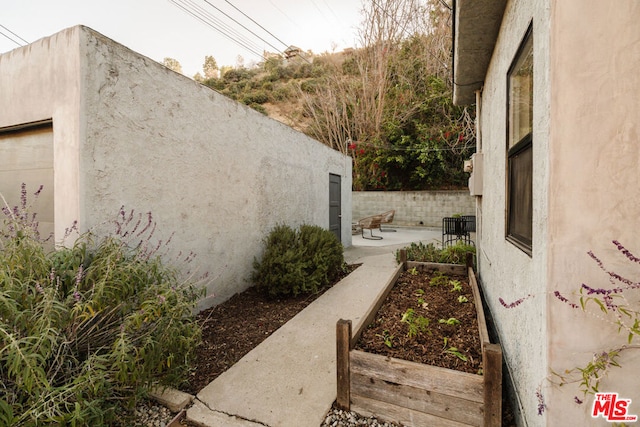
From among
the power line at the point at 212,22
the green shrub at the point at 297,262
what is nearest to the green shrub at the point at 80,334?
the green shrub at the point at 297,262

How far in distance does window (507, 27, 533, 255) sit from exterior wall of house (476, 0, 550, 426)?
8 centimetres

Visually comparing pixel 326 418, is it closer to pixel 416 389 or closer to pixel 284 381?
pixel 284 381

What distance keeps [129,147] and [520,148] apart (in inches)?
141

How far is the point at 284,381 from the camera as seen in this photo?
2.48 meters

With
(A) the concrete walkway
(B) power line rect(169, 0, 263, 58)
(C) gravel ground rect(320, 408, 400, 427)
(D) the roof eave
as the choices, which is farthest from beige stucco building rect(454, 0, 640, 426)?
(B) power line rect(169, 0, 263, 58)

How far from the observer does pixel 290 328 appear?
350 centimetres

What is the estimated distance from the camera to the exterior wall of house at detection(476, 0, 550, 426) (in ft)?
4.56

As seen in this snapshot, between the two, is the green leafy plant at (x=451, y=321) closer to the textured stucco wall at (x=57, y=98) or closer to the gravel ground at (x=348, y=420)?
the gravel ground at (x=348, y=420)

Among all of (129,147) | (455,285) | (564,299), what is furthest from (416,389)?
(129,147)

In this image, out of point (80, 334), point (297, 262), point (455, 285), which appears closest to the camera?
point (80, 334)

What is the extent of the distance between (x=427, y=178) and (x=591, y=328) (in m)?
13.4

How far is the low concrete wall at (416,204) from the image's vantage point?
12.8m

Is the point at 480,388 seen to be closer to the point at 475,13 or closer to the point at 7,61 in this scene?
the point at 475,13

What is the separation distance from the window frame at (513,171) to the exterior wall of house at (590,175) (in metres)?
0.43
